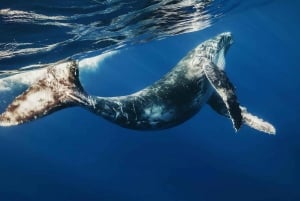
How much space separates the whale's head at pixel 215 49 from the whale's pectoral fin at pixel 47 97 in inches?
158

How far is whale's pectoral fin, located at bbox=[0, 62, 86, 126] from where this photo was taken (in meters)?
7.08

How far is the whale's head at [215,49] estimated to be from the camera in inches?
407

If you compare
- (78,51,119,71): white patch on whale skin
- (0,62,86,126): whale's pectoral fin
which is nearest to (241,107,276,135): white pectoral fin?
(0,62,86,126): whale's pectoral fin

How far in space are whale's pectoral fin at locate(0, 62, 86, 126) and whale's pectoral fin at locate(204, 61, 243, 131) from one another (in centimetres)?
274

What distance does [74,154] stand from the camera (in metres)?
51.5

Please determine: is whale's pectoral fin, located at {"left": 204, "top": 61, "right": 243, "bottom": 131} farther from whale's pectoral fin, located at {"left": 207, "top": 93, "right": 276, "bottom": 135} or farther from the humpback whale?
whale's pectoral fin, located at {"left": 207, "top": 93, "right": 276, "bottom": 135}

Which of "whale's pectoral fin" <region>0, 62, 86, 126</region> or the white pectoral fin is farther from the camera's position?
the white pectoral fin

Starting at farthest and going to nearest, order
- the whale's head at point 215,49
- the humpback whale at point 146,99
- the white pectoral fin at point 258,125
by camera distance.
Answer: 1. the whale's head at point 215,49
2. the white pectoral fin at point 258,125
3. the humpback whale at point 146,99

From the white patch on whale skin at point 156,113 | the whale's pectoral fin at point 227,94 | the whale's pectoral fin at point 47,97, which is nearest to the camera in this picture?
the whale's pectoral fin at point 47,97

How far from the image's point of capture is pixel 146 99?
8305mm

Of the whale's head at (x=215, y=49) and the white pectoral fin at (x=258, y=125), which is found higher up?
the whale's head at (x=215, y=49)

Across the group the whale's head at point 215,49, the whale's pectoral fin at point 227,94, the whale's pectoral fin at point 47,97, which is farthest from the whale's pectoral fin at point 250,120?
the whale's pectoral fin at point 47,97

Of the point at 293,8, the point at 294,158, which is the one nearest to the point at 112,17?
the point at 293,8

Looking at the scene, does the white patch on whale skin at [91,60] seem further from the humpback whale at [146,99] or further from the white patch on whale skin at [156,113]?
the white patch on whale skin at [156,113]
